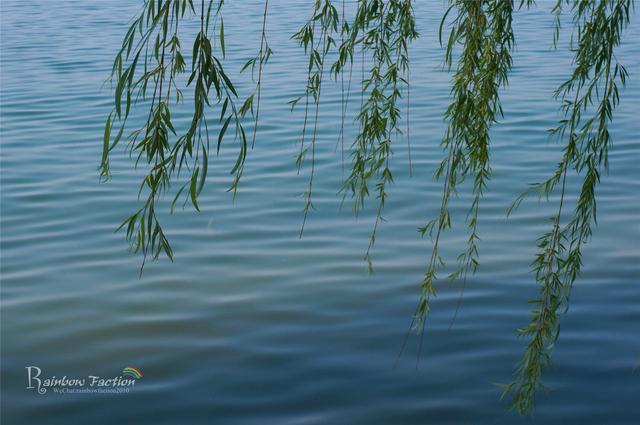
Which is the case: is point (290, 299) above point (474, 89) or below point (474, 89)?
below

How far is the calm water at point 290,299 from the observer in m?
3.93

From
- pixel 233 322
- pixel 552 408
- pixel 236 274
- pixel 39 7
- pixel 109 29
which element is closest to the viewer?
pixel 552 408

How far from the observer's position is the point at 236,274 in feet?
17.0

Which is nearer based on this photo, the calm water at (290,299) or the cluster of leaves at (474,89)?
the cluster of leaves at (474,89)

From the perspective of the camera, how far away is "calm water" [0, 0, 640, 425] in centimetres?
393

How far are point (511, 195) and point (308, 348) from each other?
8.13 feet

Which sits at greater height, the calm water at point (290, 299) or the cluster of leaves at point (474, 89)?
the cluster of leaves at point (474, 89)

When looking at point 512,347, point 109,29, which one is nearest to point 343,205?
point 512,347

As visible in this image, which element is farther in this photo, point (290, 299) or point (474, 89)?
point (290, 299)

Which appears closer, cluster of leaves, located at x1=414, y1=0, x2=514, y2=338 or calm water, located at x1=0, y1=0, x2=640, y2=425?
cluster of leaves, located at x1=414, y1=0, x2=514, y2=338

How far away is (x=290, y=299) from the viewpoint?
488 cm

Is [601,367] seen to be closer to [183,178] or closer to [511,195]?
[511,195]

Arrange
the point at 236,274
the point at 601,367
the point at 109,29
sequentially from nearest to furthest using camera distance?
the point at 601,367, the point at 236,274, the point at 109,29

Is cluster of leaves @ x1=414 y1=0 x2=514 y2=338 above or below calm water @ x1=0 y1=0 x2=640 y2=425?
above
